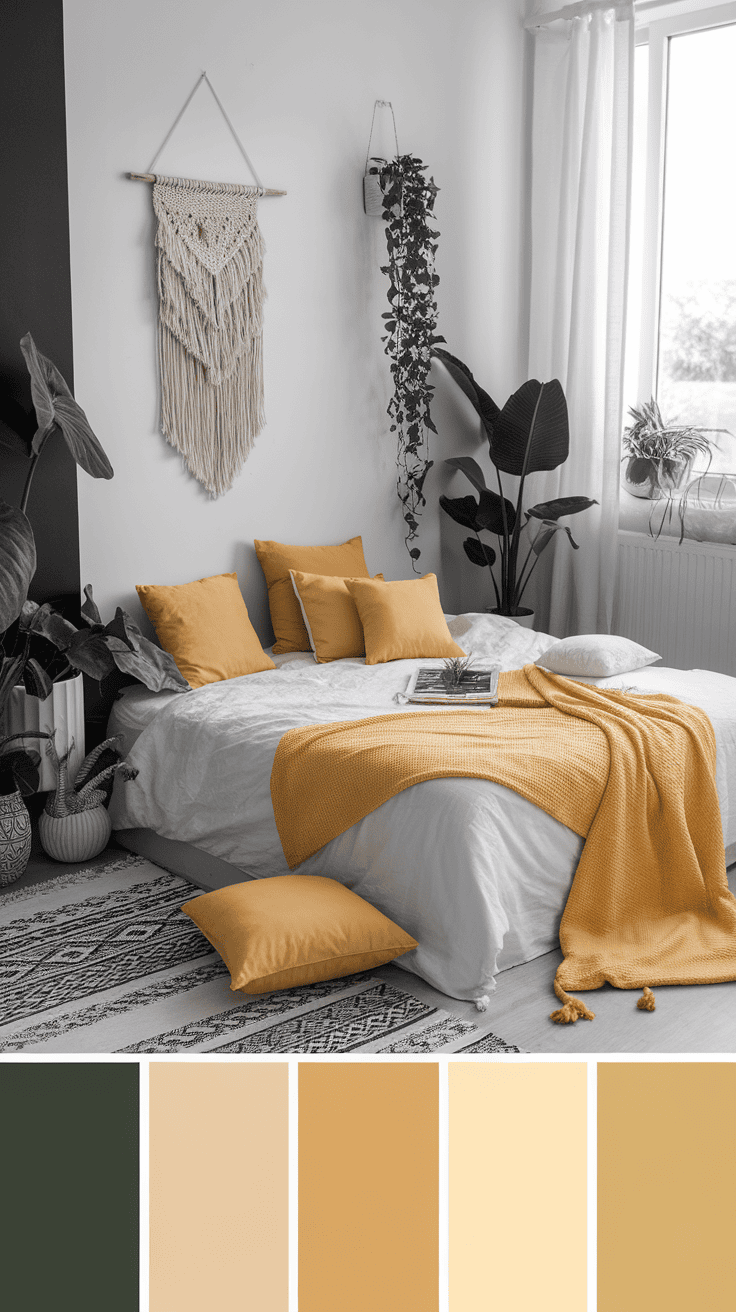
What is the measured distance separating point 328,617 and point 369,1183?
10.6ft

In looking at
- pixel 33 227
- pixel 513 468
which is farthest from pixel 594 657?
pixel 33 227

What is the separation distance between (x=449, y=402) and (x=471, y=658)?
4.96 feet

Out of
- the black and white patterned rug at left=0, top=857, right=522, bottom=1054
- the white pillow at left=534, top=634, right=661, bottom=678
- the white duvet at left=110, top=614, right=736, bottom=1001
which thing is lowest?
the black and white patterned rug at left=0, top=857, right=522, bottom=1054

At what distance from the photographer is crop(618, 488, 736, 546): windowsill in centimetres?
465

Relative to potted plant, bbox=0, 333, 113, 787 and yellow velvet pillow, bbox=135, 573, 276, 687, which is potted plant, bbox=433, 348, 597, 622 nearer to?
yellow velvet pillow, bbox=135, 573, 276, 687

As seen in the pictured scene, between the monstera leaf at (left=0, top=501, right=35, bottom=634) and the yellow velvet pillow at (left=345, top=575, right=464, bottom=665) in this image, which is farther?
the yellow velvet pillow at (left=345, top=575, right=464, bottom=665)

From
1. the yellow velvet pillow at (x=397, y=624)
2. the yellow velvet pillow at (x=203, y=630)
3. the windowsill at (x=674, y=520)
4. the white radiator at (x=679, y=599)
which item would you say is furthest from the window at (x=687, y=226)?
the yellow velvet pillow at (x=203, y=630)

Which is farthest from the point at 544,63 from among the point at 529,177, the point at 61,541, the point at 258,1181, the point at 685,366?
the point at 258,1181

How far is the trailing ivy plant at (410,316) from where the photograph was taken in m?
4.49

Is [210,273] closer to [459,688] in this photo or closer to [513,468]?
[513,468]

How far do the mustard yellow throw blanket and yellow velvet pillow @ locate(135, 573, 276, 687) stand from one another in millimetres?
A: 758

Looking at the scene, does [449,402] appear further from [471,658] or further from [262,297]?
[471,658]

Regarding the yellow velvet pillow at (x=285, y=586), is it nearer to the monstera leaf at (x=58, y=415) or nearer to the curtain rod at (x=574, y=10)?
the monstera leaf at (x=58, y=415)

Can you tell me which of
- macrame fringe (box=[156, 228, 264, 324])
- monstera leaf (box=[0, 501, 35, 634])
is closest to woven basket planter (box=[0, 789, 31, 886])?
monstera leaf (box=[0, 501, 35, 634])
